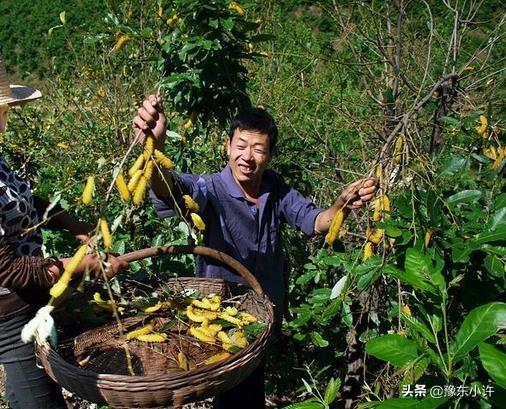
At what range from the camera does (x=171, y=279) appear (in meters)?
2.03

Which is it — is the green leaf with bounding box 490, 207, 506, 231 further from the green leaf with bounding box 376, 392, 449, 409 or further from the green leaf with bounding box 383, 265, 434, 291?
the green leaf with bounding box 376, 392, 449, 409

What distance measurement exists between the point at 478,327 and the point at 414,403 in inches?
6.4

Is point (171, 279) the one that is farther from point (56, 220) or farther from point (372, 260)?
point (372, 260)

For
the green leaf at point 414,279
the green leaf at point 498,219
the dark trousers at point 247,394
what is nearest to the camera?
the green leaf at point 414,279

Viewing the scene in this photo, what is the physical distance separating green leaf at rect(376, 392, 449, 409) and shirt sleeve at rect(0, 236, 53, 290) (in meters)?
1.04

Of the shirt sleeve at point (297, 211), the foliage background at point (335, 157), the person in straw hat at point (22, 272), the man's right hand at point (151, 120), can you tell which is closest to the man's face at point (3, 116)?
the person in straw hat at point (22, 272)

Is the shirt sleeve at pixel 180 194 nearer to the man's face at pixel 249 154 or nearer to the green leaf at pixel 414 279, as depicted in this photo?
the man's face at pixel 249 154

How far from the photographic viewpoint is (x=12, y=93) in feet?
6.56

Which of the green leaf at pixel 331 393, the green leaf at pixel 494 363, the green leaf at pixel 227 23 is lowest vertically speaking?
the green leaf at pixel 331 393

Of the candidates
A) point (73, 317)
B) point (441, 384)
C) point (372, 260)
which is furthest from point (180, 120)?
point (441, 384)

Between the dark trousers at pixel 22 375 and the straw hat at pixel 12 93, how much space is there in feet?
2.14

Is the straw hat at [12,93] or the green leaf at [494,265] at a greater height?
the straw hat at [12,93]

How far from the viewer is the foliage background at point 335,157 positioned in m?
1.42

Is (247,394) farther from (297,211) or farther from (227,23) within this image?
(227,23)
